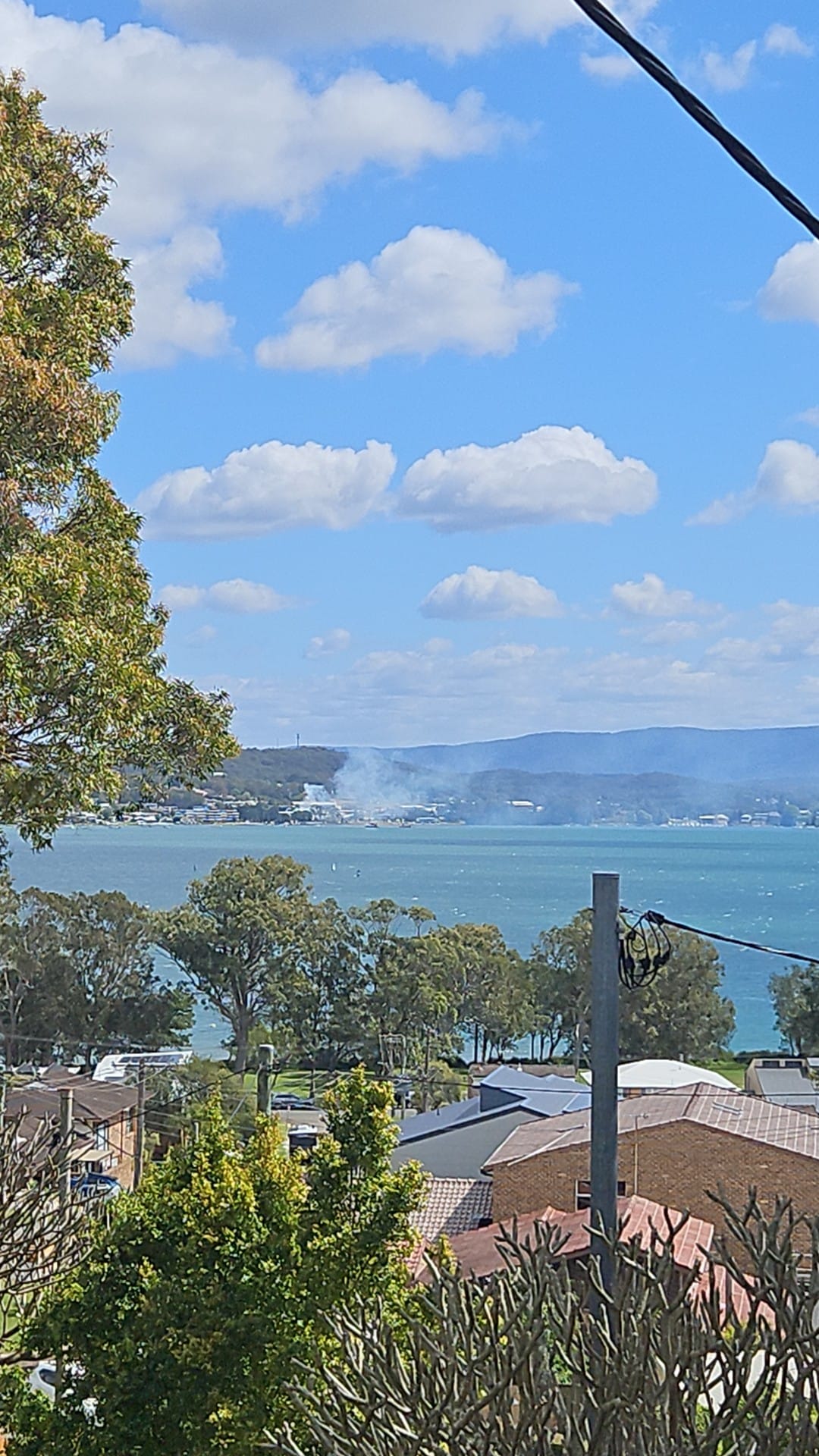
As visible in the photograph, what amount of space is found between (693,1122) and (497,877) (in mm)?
109374

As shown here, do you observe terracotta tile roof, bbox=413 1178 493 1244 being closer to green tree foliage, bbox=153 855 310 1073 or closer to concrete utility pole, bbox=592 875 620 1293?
concrete utility pole, bbox=592 875 620 1293

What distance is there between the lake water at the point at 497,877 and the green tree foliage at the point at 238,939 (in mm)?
2650

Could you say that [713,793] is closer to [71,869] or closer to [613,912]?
[71,869]

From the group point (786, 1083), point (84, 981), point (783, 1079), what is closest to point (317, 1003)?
point (84, 981)

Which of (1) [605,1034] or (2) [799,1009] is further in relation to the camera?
(2) [799,1009]

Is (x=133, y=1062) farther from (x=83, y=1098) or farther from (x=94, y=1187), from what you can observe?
(x=94, y=1187)

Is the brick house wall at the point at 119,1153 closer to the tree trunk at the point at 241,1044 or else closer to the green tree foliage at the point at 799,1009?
the tree trunk at the point at 241,1044

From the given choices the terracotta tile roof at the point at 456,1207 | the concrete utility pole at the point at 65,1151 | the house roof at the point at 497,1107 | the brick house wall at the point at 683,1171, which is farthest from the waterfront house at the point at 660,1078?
the concrete utility pole at the point at 65,1151

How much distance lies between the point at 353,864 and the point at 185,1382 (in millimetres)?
131739

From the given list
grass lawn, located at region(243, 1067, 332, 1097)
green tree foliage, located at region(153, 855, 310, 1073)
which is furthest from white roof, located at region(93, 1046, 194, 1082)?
green tree foliage, located at region(153, 855, 310, 1073)

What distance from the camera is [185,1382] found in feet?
26.6

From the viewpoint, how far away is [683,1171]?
23281 mm

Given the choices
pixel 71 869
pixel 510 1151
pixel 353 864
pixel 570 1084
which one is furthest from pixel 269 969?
pixel 353 864

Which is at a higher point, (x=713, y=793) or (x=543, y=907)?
(x=713, y=793)
